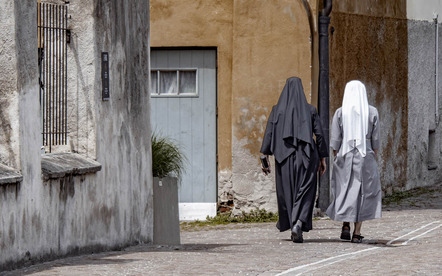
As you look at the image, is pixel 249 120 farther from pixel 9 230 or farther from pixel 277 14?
pixel 9 230

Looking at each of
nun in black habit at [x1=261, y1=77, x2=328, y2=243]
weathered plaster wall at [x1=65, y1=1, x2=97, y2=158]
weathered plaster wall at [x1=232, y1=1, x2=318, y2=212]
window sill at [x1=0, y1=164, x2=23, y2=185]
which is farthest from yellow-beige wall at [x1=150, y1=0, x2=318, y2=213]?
window sill at [x1=0, y1=164, x2=23, y2=185]

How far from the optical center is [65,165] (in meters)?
9.67

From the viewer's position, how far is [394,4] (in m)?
19.2

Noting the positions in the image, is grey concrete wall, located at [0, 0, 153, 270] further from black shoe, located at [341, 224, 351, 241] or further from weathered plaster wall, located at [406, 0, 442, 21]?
weathered plaster wall, located at [406, 0, 442, 21]

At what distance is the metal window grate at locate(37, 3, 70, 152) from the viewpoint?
33.1ft

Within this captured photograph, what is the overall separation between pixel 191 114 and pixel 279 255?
21.3 feet

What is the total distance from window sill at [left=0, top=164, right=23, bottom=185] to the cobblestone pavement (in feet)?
2.36

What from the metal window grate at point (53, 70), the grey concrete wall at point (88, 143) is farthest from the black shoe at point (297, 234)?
the metal window grate at point (53, 70)

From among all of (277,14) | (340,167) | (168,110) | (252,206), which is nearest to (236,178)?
(252,206)

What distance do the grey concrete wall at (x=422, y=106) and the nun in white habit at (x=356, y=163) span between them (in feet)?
26.7

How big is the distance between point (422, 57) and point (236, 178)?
628cm

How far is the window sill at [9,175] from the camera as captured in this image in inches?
329

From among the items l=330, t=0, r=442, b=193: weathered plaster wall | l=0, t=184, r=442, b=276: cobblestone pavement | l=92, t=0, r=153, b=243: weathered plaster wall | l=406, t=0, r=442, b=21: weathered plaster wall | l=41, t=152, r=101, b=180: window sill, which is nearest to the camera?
l=0, t=184, r=442, b=276: cobblestone pavement

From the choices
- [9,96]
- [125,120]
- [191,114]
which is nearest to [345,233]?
[125,120]
